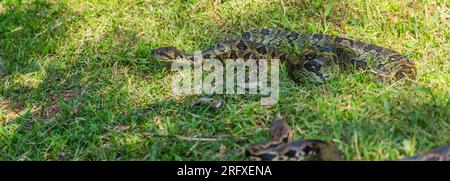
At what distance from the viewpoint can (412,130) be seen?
5289 mm

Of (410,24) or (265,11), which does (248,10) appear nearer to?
(265,11)

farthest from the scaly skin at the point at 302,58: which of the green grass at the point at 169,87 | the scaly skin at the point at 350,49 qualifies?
the green grass at the point at 169,87

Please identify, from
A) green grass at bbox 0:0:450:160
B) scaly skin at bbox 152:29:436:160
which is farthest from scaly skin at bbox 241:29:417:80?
green grass at bbox 0:0:450:160

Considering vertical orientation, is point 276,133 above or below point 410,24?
below

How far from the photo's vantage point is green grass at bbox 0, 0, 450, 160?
5598 mm

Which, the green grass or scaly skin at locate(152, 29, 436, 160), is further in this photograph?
the green grass

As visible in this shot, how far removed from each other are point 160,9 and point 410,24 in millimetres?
3556

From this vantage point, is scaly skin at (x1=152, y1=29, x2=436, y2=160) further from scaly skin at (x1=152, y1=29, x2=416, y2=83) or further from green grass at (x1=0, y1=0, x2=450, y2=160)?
green grass at (x1=0, y1=0, x2=450, y2=160)

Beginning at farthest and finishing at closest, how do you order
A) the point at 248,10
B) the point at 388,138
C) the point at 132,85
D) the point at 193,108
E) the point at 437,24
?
the point at 248,10
the point at 437,24
the point at 132,85
the point at 193,108
the point at 388,138

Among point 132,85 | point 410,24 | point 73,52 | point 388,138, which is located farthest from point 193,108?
point 410,24

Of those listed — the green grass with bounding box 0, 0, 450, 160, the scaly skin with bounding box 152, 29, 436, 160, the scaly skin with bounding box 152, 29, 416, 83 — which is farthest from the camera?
the scaly skin with bounding box 152, 29, 416, 83

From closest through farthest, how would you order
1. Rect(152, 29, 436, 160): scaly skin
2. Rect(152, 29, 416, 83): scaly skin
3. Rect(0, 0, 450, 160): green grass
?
1. Rect(152, 29, 436, 160): scaly skin
2. Rect(0, 0, 450, 160): green grass
3. Rect(152, 29, 416, 83): scaly skin

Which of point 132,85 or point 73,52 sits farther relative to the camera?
point 73,52

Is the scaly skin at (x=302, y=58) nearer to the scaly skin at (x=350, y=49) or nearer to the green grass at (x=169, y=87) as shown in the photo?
the scaly skin at (x=350, y=49)
